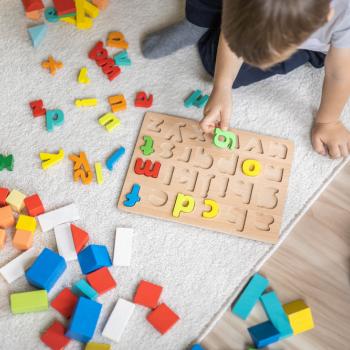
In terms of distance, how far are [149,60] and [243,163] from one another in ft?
1.20

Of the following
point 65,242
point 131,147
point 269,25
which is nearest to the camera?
point 269,25

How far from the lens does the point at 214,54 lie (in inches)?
46.0

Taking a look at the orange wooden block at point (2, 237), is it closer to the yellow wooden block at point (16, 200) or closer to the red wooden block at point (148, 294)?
the yellow wooden block at point (16, 200)

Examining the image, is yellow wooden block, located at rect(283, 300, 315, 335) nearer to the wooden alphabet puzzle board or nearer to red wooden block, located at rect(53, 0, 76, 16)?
the wooden alphabet puzzle board

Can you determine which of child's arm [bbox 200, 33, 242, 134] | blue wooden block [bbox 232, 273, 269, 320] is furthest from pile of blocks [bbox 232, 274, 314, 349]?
child's arm [bbox 200, 33, 242, 134]

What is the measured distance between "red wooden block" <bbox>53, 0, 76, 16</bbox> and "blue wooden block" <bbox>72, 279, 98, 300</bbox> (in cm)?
70

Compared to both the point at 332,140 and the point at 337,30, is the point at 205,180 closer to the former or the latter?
the point at 332,140

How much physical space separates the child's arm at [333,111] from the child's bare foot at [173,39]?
341 millimetres

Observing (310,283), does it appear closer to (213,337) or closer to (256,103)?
(213,337)

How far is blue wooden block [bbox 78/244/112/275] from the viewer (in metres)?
1.00

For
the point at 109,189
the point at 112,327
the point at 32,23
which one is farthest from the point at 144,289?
the point at 32,23

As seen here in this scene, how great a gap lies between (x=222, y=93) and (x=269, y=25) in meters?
0.40

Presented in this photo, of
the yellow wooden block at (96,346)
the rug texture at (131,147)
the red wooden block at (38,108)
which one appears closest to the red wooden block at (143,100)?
the rug texture at (131,147)

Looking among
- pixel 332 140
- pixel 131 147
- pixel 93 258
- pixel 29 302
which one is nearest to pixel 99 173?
pixel 131 147
